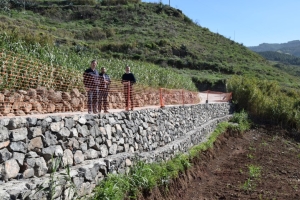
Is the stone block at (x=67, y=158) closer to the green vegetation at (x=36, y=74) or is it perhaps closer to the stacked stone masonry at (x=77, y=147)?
the stacked stone masonry at (x=77, y=147)

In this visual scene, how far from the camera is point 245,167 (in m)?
14.0

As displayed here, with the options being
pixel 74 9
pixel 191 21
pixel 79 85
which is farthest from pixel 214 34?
pixel 79 85

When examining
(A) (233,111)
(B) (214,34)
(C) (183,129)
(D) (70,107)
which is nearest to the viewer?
(D) (70,107)

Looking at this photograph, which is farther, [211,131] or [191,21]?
[191,21]

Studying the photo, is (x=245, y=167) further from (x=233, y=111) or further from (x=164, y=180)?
(x=233, y=111)

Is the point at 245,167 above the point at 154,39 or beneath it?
beneath

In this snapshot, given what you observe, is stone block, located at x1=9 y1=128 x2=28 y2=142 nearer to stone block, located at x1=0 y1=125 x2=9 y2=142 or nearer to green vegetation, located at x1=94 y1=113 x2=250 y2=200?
stone block, located at x1=0 y1=125 x2=9 y2=142

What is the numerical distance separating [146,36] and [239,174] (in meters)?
40.0

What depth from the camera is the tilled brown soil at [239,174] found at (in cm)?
1032

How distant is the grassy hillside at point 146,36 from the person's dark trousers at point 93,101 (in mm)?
23043

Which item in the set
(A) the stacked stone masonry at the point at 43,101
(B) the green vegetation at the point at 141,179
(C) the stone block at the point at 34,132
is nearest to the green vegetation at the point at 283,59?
(B) the green vegetation at the point at 141,179

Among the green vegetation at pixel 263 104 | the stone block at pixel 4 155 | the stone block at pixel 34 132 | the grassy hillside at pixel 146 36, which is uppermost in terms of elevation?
the grassy hillside at pixel 146 36

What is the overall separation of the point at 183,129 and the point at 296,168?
4.89 meters

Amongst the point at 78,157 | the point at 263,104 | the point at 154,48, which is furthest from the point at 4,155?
the point at 154,48
